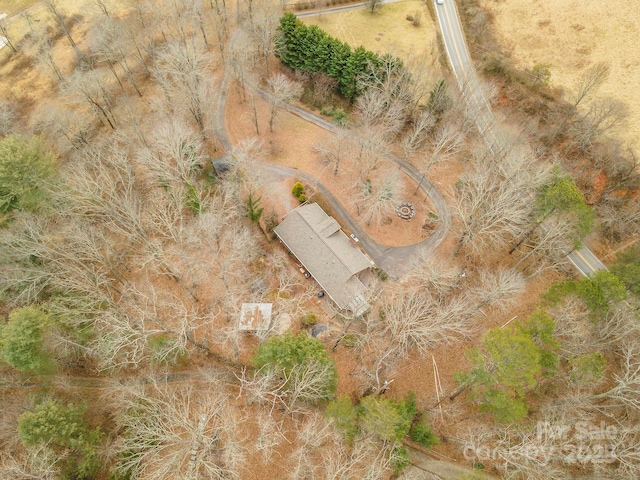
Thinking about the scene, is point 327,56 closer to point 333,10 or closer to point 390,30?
point 390,30

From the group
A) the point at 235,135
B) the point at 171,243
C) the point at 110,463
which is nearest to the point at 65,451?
the point at 110,463

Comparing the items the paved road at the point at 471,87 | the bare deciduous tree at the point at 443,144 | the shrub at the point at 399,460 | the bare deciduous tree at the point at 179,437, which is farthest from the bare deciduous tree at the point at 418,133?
the bare deciduous tree at the point at 179,437

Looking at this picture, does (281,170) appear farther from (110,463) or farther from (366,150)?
(110,463)

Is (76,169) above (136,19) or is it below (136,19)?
below

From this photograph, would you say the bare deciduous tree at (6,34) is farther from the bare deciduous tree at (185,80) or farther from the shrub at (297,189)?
the shrub at (297,189)

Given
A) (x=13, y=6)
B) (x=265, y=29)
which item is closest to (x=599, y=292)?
(x=265, y=29)

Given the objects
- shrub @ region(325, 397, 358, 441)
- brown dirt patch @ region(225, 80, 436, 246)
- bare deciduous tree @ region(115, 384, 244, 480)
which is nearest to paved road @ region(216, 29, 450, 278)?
brown dirt patch @ region(225, 80, 436, 246)
